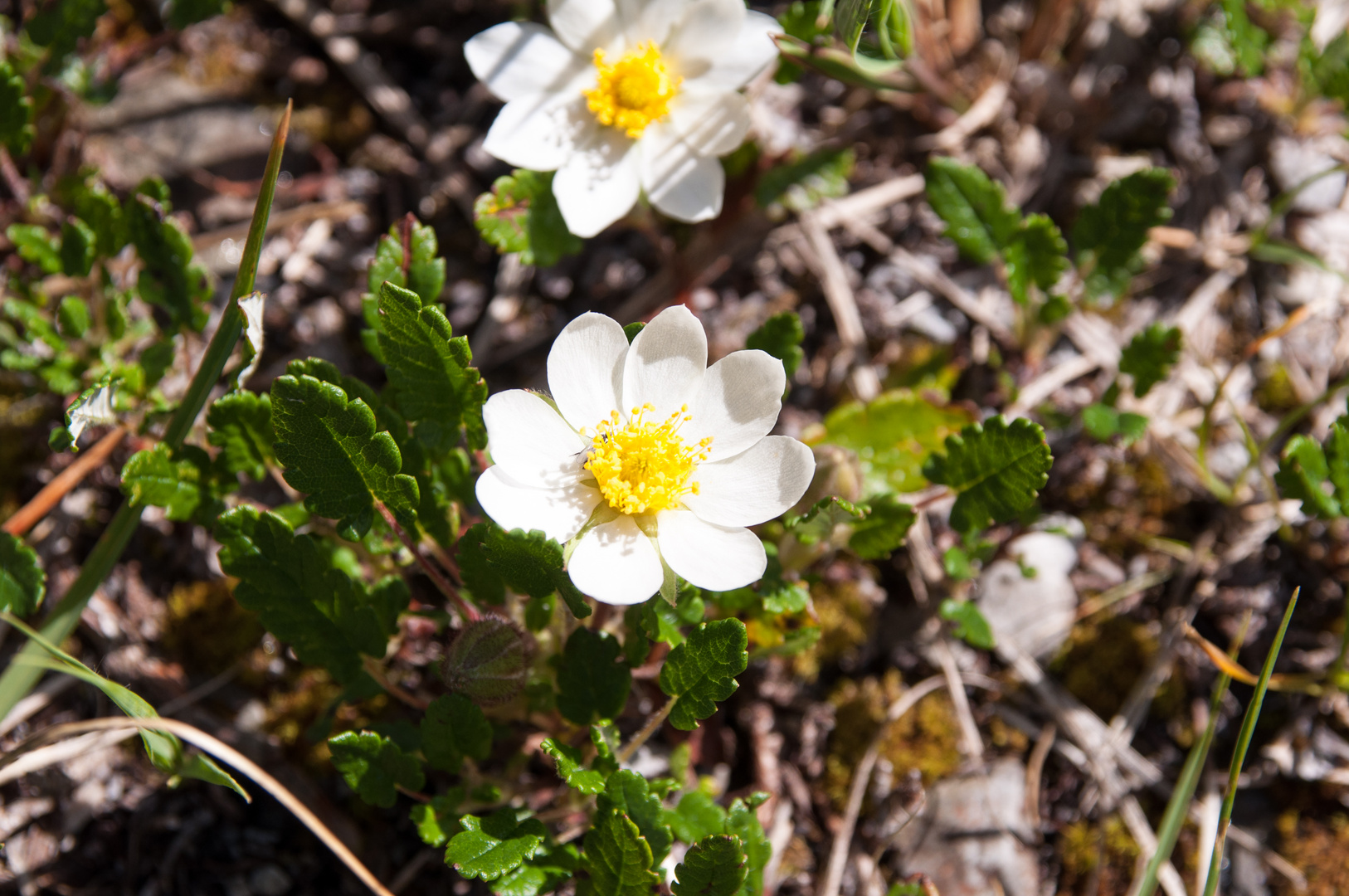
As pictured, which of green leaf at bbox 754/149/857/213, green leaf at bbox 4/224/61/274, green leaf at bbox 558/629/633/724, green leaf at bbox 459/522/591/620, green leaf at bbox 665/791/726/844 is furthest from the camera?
green leaf at bbox 754/149/857/213

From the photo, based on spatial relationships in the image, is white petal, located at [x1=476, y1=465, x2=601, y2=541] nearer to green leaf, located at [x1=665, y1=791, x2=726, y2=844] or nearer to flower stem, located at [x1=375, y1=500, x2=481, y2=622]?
flower stem, located at [x1=375, y1=500, x2=481, y2=622]

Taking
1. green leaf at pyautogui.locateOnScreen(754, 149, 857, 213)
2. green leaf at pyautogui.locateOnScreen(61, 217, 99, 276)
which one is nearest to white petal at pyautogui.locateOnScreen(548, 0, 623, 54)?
green leaf at pyautogui.locateOnScreen(754, 149, 857, 213)

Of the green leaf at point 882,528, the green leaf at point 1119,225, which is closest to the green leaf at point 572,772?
the green leaf at point 882,528

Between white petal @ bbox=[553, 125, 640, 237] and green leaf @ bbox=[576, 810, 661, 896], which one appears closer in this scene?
green leaf @ bbox=[576, 810, 661, 896]

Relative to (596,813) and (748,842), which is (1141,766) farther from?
(596,813)

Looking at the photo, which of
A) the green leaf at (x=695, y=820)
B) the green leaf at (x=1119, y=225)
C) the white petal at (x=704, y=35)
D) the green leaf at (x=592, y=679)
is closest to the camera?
the green leaf at (x=592, y=679)

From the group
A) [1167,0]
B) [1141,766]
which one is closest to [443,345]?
[1141,766]

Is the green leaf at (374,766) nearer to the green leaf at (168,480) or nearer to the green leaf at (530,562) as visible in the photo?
the green leaf at (530,562)
